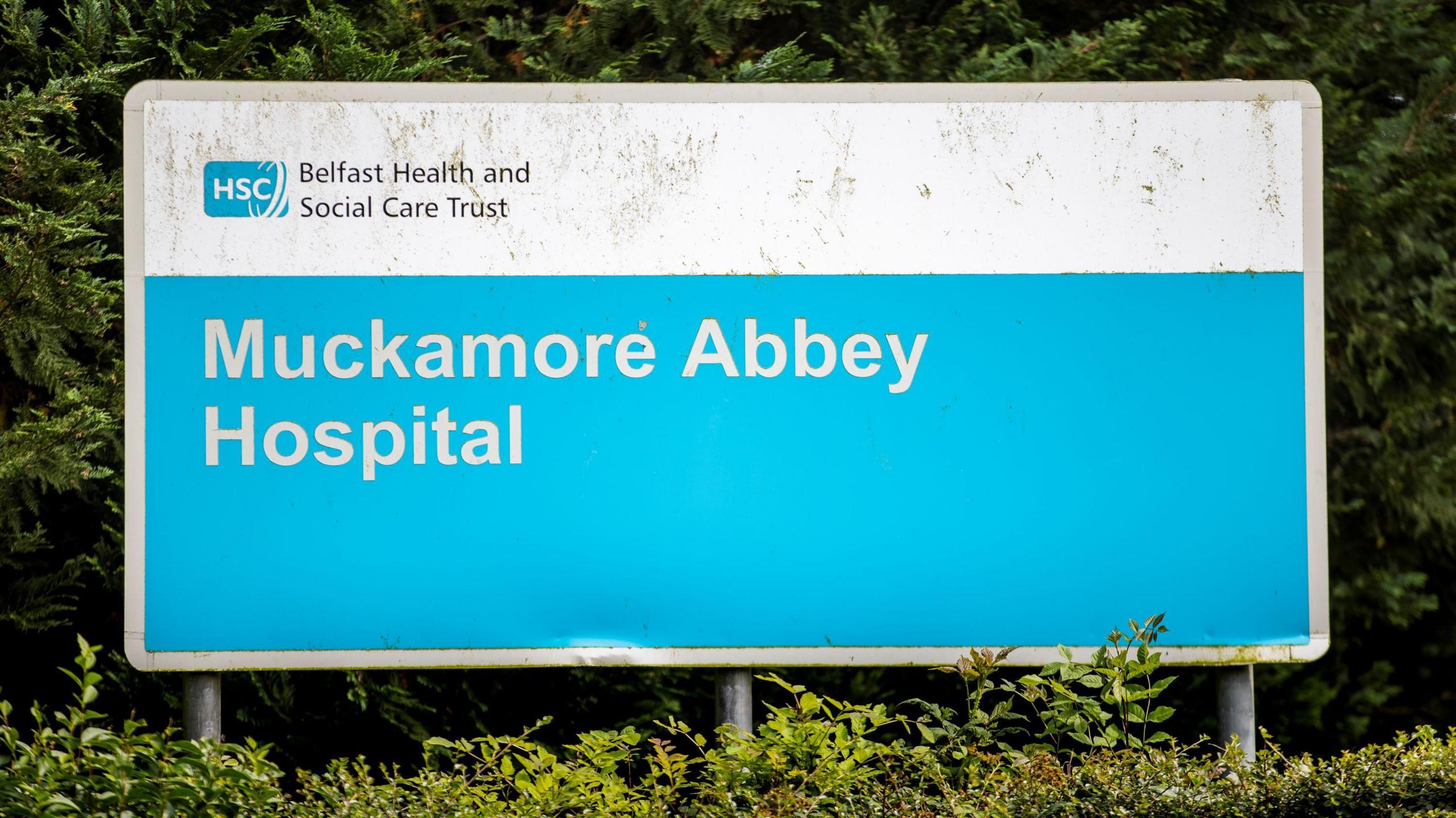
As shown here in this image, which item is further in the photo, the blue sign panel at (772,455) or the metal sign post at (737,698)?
the metal sign post at (737,698)

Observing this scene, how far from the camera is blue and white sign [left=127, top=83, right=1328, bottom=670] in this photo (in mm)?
3281

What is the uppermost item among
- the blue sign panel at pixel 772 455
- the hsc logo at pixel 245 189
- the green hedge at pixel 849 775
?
the hsc logo at pixel 245 189

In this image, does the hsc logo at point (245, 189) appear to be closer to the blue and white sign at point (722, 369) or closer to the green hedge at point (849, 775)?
the blue and white sign at point (722, 369)

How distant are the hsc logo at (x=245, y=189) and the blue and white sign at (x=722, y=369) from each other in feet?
0.03

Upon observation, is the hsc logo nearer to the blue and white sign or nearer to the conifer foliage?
the blue and white sign

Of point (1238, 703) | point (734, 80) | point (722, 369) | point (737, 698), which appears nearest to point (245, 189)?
point (722, 369)

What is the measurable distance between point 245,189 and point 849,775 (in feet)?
8.01

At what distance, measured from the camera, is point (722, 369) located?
3.36m

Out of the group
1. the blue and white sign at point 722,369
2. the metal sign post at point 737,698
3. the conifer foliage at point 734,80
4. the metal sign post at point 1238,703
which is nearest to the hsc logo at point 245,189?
the blue and white sign at point 722,369

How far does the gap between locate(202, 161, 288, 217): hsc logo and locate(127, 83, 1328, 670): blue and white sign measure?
0.01 m

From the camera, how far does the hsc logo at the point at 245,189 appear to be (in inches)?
129

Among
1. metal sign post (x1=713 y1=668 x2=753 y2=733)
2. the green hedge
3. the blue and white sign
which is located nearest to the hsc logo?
the blue and white sign

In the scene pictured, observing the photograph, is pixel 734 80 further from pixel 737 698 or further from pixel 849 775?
pixel 849 775

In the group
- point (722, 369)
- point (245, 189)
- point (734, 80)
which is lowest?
point (722, 369)
